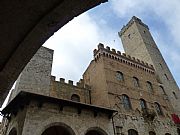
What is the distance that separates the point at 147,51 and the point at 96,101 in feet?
36.2

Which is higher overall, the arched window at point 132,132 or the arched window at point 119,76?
the arched window at point 119,76

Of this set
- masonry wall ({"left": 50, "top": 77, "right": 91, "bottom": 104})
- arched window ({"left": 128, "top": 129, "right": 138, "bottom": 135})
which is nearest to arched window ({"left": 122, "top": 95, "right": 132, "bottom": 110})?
arched window ({"left": 128, "top": 129, "right": 138, "bottom": 135})

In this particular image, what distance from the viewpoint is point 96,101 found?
17.4m

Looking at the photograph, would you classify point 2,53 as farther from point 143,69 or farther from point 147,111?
point 143,69

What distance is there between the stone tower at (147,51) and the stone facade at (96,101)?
486 millimetres

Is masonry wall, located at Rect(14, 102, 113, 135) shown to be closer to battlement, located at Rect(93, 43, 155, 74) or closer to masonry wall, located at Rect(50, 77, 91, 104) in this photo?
masonry wall, located at Rect(50, 77, 91, 104)

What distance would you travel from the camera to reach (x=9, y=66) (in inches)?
99.4

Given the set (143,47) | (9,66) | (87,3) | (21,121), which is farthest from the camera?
(143,47)

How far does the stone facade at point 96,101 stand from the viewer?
442 inches

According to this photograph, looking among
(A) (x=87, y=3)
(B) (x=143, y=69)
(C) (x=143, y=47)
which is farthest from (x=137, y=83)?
(A) (x=87, y=3)

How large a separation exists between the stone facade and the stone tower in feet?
1.59

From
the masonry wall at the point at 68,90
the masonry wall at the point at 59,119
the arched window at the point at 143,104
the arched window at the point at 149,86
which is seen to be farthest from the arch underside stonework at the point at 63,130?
the arched window at the point at 149,86

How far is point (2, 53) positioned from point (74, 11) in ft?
3.34

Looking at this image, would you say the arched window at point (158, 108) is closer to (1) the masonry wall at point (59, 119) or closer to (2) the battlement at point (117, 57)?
(2) the battlement at point (117, 57)
